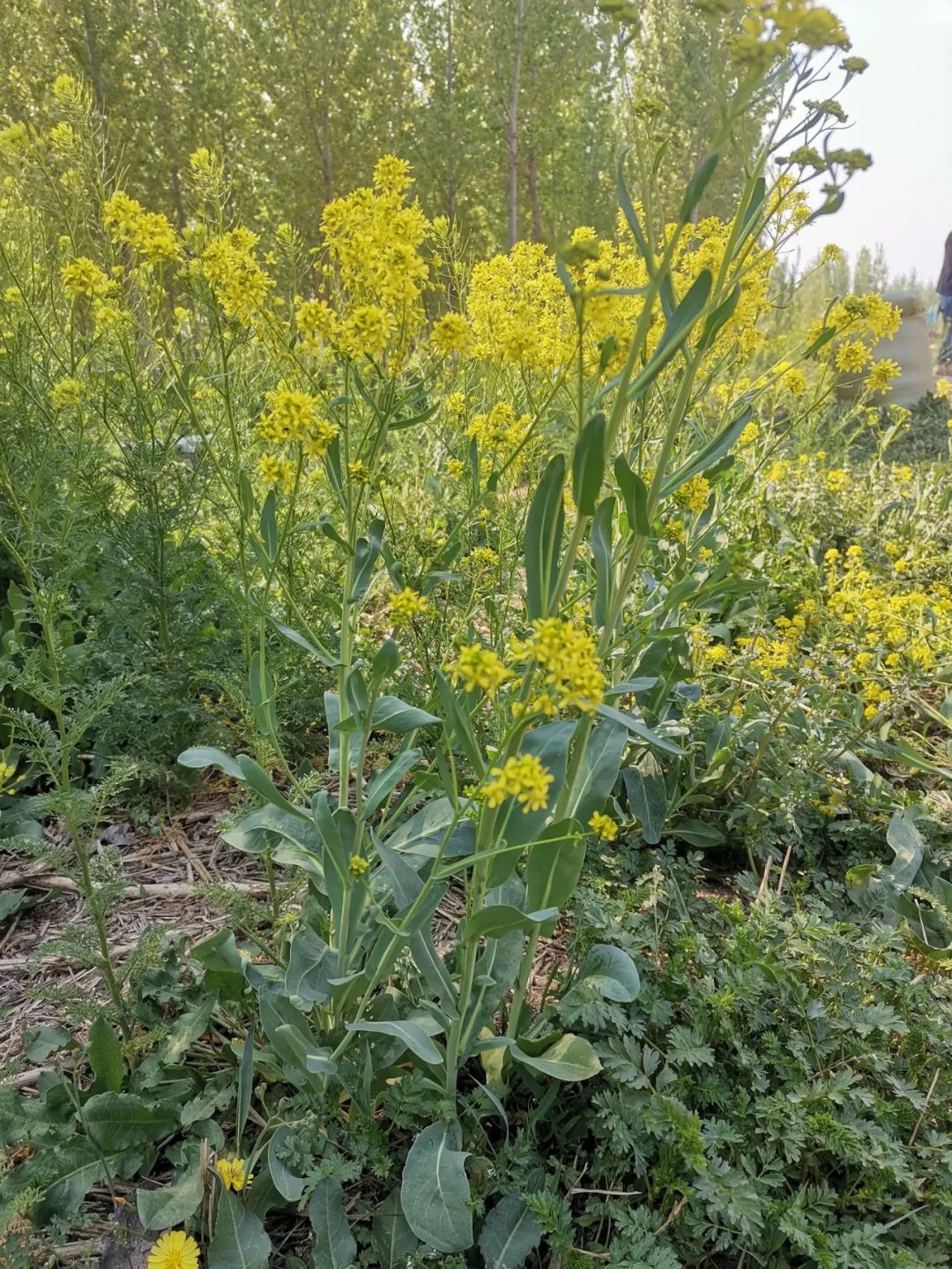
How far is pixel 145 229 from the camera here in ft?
5.43

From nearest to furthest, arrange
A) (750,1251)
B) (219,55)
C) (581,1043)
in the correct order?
(750,1251) → (581,1043) → (219,55)

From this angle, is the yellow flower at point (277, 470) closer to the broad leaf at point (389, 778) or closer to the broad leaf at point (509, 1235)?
the broad leaf at point (389, 778)

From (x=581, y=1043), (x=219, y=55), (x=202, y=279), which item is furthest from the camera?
(x=219, y=55)

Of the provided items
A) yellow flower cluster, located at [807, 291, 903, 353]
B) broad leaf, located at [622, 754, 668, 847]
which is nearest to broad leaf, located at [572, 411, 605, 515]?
broad leaf, located at [622, 754, 668, 847]

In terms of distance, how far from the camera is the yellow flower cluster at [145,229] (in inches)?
64.0

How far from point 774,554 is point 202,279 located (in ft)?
8.12

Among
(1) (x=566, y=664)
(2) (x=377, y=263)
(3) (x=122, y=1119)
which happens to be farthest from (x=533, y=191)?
(3) (x=122, y=1119)

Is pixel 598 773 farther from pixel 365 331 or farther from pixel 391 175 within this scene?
pixel 391 175

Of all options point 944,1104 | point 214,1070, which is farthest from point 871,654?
point 214,1070

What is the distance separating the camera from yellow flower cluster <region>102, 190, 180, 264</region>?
5.33ft

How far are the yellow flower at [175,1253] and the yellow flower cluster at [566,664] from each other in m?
0.90

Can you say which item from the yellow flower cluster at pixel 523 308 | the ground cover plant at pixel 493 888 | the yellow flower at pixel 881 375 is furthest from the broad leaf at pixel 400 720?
the yellow flower at pixel 881 375

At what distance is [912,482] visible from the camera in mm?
4281

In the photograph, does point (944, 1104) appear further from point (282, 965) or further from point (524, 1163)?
point (282, 965)
